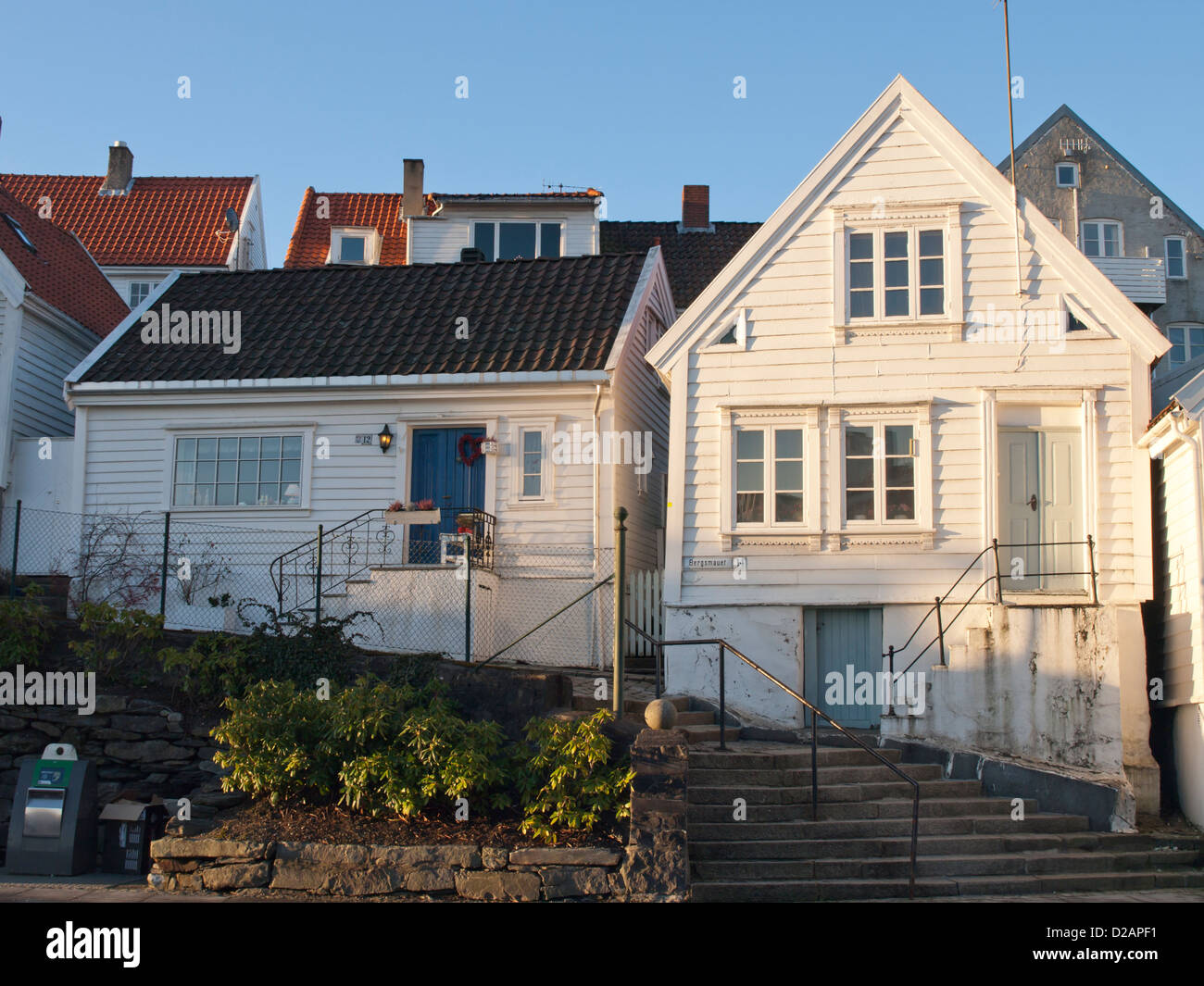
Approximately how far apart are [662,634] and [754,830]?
5.45 m

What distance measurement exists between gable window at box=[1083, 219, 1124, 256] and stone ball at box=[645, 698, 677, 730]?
2343 cm

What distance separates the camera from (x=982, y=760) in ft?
42.0

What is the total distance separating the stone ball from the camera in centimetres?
1066

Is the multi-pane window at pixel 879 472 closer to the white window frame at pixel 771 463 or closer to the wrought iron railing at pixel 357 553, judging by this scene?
the white window frame at pixel 771 463

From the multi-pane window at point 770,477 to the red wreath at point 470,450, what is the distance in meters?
4.18

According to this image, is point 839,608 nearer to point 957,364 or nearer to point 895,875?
point 957,364

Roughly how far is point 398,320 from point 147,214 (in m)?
17.3

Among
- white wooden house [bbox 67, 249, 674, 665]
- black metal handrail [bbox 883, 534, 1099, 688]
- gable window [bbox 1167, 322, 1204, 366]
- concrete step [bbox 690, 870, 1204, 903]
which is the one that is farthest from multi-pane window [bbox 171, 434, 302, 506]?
gable window [bbox 1167, 322, 1204, 366]

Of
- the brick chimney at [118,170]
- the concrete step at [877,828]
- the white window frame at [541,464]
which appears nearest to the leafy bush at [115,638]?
the white window frame at [541,464]

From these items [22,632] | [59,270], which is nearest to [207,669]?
[22,632]

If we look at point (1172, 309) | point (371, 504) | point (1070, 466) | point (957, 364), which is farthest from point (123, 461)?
point (1172, 309)

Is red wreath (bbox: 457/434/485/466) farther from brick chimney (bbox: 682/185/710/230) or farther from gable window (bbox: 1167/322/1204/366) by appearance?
gable window (bbox: 1167/322/1204/366)

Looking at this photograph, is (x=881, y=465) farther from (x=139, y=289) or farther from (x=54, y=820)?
(x=139, y=289)

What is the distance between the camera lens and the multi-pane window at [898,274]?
1528 centimetres
